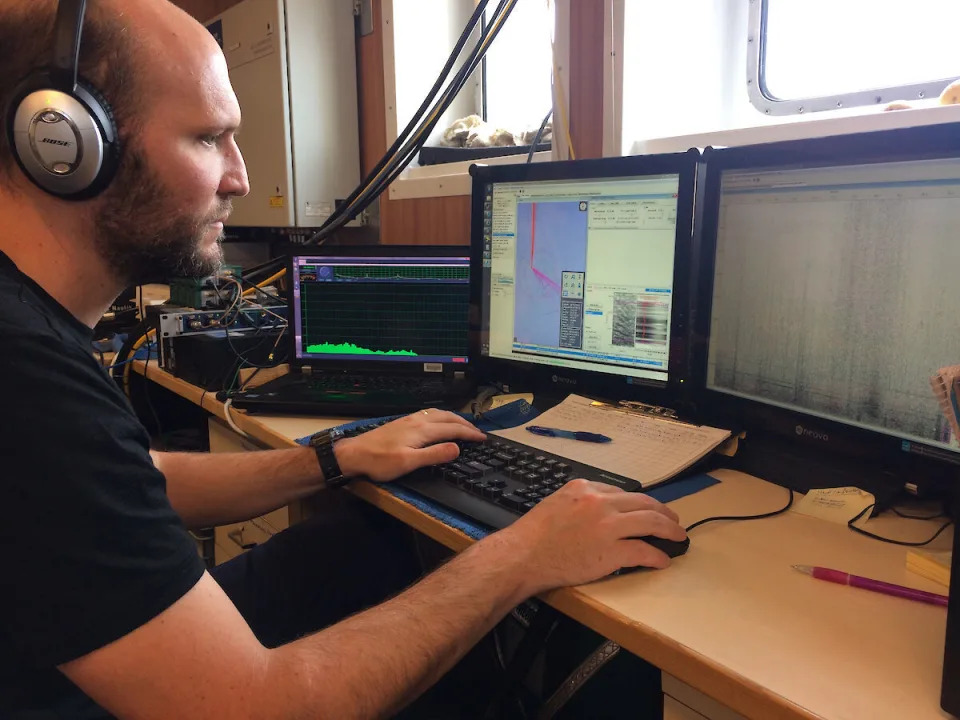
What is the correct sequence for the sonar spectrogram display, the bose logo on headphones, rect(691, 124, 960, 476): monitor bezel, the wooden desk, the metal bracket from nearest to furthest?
the wooden desk < rect(691, 124, 960, 476): monitor bezel < the bose logo on headphones < the sonar spectrogram display < the metal bracket

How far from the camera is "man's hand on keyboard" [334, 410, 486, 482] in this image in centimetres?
92

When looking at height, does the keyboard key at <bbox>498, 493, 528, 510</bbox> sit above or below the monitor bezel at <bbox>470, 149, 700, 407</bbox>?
below

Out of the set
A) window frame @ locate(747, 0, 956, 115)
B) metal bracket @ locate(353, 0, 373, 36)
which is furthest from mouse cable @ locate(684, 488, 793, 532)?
metal bracket @ locate(353, 0, 373, 36)

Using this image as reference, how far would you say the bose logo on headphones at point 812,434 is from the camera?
2.75 ft

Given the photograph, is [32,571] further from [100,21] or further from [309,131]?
[309,131]

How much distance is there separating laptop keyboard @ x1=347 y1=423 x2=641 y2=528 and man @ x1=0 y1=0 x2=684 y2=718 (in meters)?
0.06

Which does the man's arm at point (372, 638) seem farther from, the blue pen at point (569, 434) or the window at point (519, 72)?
the window at point (519, 72)

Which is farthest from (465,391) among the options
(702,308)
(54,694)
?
(54,694)

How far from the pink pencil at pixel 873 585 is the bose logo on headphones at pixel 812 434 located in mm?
211

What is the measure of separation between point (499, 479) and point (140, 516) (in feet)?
1.34

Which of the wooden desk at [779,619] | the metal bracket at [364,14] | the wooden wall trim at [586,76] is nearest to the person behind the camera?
the wooden desk at [779,619]

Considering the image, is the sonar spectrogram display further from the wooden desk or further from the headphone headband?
the headphone headband

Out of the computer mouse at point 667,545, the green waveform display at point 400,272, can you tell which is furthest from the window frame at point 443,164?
the computer mouse at point 667,545

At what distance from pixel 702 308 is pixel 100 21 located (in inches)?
30.9
